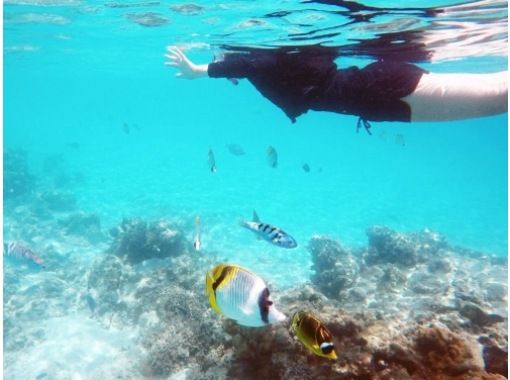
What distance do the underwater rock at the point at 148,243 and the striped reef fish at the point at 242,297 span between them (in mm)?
11729

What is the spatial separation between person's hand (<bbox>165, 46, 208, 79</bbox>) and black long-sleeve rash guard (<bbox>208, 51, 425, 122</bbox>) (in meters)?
0.19

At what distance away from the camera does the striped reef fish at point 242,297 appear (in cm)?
231

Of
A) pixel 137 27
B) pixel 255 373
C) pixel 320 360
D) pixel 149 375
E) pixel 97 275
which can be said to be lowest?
pixel 97 275

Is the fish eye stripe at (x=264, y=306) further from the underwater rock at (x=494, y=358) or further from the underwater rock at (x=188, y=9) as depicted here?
the underwater rock at (x=188, y=9)

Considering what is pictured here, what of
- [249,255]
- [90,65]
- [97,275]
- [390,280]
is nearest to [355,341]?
[390,280]

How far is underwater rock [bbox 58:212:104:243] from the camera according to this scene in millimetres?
18698

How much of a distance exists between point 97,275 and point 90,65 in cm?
3623

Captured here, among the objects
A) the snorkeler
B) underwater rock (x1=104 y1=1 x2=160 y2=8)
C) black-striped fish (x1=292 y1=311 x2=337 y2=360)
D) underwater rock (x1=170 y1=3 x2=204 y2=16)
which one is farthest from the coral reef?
underwater rock (x1=104 y1=1 x2=160 y2=8)

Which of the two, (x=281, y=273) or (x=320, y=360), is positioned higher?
(x=320, y=360)

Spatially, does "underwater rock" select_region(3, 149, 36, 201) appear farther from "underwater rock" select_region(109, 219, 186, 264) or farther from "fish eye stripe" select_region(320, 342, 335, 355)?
"fish eye stripe" select_region(320, 342, 335, 355)

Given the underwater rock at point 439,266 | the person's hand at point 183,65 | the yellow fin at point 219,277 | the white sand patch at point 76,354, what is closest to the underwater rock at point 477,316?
the yellow fin at point 219,277

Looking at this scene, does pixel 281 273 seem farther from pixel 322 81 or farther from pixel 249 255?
pixel 322 81

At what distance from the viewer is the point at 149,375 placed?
18.6 ft

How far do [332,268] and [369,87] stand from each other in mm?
8987
